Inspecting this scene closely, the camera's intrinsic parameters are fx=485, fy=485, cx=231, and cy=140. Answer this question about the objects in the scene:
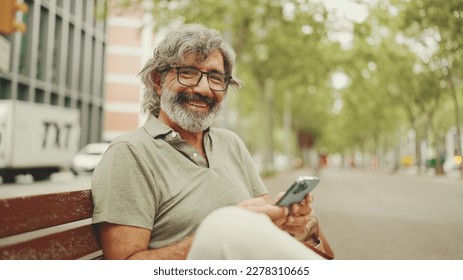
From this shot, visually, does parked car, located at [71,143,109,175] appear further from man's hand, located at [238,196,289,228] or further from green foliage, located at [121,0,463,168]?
man's hand, located at [238,196,289,228]

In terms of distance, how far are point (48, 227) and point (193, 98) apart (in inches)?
32.5

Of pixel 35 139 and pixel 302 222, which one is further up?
pixel 302 222

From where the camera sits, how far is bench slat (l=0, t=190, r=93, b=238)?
121 centimetres

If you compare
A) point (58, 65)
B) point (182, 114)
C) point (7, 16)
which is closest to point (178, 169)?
point (182, 114)

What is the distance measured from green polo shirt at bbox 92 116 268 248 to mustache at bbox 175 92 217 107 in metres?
0.13

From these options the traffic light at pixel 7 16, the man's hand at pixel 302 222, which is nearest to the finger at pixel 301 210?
the man's hand at pixel 302 222

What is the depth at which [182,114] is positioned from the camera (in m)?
1.94

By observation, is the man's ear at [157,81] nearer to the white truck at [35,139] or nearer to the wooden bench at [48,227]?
the wooden bench at [48,227]

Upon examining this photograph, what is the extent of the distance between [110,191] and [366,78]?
4058 mm

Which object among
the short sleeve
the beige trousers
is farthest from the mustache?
the beige trousers

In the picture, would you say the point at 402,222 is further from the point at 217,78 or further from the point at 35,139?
the point at 35,139

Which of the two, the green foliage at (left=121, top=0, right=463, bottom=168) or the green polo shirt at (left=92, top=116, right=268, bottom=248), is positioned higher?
the green foliage at (left=121, top=0, right=463, bottom=168)
